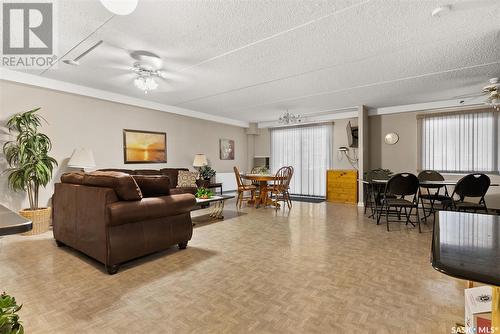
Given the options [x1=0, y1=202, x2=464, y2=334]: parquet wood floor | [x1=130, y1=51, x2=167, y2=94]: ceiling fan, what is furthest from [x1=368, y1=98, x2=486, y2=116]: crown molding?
[x1=130, y1=51, x2=167, y2=94]: ceiling fan

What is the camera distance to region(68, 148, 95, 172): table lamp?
14.3ft

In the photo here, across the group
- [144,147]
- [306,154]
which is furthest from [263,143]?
[144,147]

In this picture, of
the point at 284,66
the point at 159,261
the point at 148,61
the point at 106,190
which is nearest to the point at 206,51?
the point at 148,61

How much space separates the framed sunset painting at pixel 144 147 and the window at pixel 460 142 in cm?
654

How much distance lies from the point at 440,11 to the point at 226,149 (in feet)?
21.1

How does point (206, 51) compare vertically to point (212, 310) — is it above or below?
above

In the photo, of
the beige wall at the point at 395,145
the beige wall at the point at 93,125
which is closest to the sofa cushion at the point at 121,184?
the beige wall at the point at 93,125

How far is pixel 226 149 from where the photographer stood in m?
8.16

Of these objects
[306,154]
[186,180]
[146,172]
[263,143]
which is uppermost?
[263,143]

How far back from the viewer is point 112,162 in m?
5.24

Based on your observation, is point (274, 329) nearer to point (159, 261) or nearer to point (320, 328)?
point (320, 328)

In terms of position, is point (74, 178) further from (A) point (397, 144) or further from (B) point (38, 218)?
(A) point (397, 144)

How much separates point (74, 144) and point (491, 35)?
657 centimetres

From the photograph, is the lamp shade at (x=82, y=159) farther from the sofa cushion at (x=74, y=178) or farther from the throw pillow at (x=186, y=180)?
the throw pillow at (x=186, y=180)
